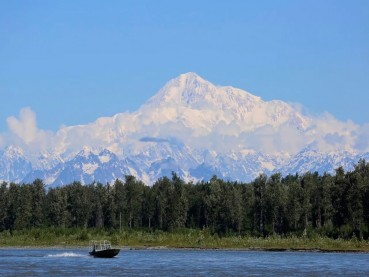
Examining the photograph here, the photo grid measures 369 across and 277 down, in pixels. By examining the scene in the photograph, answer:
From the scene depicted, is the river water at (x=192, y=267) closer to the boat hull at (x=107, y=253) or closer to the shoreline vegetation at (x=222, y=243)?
the boat hull at (x=107, y=253)

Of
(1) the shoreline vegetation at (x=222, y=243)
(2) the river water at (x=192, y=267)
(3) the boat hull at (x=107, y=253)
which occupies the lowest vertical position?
(2) the river water at (x=192, y=267)

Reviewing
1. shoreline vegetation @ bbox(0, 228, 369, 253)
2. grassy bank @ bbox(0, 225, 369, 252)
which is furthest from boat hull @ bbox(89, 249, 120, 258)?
grassy bank @ bbox(0, 225, 369, 252)

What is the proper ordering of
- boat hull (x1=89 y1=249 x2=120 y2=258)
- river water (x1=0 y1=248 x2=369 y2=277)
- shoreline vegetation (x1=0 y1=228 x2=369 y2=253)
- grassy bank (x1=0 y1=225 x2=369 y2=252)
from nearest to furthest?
river water (x1=0 y1=248 x2=369 y2=277), boat hull (x1=89 y1=249 x2=120 y2=258), shoreline vegetation (x1=0 y1=228 x2=369 y2=253), grassy bank (x1=0 y1=225 x2=369 y2=252)

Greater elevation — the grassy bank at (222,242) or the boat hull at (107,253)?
the grassy bank at (222,242)

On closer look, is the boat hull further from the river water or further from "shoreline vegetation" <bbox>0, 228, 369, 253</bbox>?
"shoreline vegetation" <bbox>0, 228, 369, 253</bbox>

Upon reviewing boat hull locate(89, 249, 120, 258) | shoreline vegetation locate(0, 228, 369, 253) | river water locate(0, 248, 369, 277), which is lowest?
river water locate(0, 248, 369, 277)

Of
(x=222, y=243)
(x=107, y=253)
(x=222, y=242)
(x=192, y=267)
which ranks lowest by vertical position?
(x=192, y=267)

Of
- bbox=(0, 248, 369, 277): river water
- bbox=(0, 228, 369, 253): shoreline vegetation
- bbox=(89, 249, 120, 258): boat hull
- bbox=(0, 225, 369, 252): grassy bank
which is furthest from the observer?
bbox=(0, 225, 369, 252): grassy bank

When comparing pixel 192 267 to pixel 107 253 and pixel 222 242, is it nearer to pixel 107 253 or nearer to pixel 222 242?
pixel 107 253

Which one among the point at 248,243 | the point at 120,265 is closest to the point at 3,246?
the point at 248,243

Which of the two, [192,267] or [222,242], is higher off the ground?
[222,242]

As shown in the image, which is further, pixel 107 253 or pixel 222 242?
pixel 222 242

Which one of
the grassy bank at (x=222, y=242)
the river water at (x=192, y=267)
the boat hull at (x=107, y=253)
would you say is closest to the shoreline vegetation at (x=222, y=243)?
the grassy bank at (x=222, y=242)

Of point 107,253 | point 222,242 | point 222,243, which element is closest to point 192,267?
point 107,253
